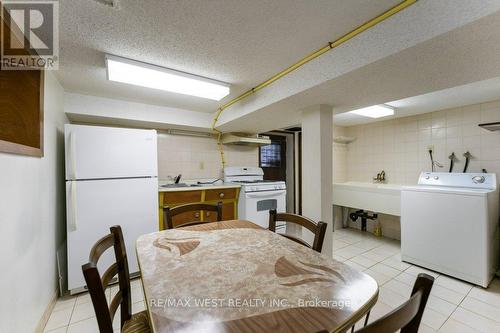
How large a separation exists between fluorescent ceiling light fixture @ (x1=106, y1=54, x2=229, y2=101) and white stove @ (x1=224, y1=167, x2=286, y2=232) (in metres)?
1.53

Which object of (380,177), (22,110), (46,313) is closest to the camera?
(22,110)

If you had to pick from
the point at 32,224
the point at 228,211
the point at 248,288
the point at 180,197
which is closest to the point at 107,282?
the point at 248,288

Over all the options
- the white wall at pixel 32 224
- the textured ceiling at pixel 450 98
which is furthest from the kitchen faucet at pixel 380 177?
the white wall at pixel 32 224

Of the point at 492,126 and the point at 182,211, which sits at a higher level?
the point at 492,126

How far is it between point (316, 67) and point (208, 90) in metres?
1.04

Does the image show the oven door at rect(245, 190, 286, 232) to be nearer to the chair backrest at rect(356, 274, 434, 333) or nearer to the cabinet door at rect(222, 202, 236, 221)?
the cabinet door at rect(222, 202, 236, 221)

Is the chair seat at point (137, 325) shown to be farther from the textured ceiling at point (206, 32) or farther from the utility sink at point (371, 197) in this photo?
A: the utility sink at point (371, 197)

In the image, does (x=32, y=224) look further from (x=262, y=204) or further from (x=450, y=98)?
(x=450, y=98)

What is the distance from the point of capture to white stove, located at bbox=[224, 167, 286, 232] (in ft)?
A: 10.5

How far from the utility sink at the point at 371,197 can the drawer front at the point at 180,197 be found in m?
2.42

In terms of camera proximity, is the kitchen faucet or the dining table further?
the kitchen faucet

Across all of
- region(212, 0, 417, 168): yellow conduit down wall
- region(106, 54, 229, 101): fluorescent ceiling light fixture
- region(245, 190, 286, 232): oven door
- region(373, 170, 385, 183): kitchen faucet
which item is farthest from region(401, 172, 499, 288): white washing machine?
region(106, 54, 229, 101): fluorescent ceiling light fixture

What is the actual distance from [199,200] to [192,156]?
34.3 inches

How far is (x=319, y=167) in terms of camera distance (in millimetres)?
2143
